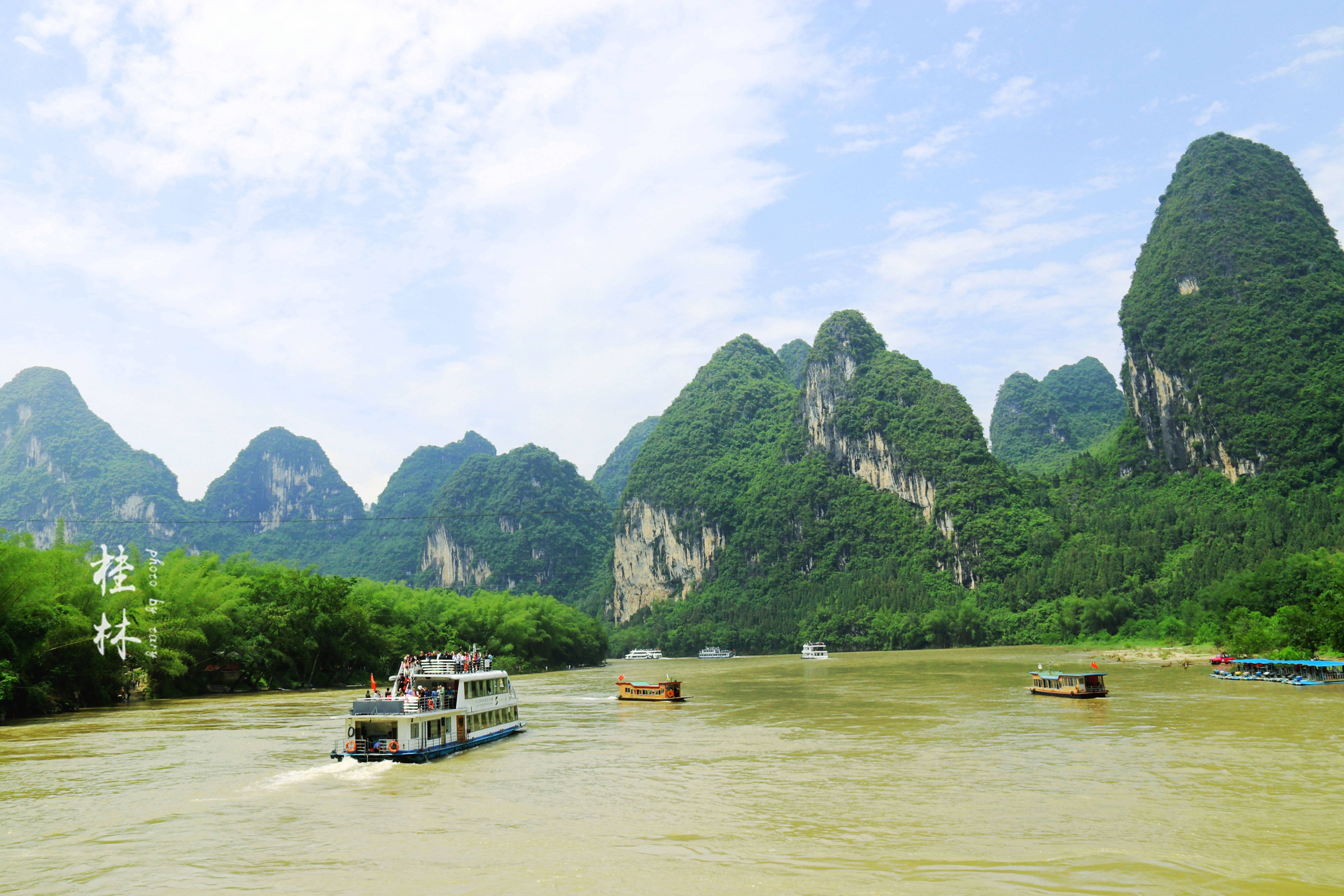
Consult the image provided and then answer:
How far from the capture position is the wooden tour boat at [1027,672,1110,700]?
32.3m

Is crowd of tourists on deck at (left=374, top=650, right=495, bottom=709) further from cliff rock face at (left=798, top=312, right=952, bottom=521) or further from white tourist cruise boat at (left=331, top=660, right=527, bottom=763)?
cliff rock face at (left=798, top=312, right=952, bottom=521)

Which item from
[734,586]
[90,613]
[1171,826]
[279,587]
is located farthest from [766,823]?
[734,586]

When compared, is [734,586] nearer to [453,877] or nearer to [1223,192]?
[1223,192]

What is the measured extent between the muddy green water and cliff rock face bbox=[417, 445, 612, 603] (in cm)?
12275

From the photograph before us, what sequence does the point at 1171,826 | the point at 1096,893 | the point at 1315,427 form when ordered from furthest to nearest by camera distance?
1. the point at 1315,427
2. the point at 1171,826
3. the point at 1096,893

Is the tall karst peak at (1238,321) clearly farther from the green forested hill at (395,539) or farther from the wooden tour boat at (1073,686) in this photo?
the green forested hill at (395,539)

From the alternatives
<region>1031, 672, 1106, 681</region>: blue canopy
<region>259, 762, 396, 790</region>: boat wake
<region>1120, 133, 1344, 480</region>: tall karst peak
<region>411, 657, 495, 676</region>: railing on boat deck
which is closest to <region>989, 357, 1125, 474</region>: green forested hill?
<region>1120, 133, 1344, 480</region>: tall karst peak

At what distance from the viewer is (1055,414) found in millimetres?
150625

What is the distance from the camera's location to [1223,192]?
336 feet

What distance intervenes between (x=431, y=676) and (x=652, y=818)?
1161cm

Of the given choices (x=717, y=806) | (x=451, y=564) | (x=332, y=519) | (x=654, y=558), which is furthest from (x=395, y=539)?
(x=717, y=806)

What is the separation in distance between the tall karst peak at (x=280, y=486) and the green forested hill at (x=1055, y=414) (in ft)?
417

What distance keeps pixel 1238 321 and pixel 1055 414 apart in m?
57.0

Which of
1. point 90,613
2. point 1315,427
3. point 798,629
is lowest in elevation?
point 798,629
